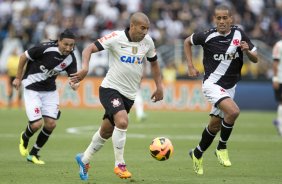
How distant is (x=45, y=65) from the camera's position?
1399 centimetres

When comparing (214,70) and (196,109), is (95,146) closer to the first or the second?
(214,70)

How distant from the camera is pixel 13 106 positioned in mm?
30359

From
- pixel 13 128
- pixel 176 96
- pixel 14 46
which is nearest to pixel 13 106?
pixel 14 46

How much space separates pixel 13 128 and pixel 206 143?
9859 millimetres

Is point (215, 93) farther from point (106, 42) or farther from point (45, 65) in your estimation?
point (45, 65)

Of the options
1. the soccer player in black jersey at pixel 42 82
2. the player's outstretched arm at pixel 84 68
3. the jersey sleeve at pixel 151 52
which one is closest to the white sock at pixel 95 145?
the player's outstretched arm at pixel 84 68

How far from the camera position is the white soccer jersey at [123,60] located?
11.4 meters

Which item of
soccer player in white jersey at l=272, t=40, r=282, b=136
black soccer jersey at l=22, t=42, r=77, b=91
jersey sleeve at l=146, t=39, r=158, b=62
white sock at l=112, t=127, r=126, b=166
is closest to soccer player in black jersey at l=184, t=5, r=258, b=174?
jersey sleeve at l=146, t=39, r=158, b=62

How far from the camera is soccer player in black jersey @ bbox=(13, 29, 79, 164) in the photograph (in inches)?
544

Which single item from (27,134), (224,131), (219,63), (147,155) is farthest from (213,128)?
(27,134)

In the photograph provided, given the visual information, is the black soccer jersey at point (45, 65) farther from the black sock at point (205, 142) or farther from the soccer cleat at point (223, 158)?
the soccer cleat at point (223, 158)

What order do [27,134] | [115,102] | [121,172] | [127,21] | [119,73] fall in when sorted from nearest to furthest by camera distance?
[121,172] → [115,102] → [119,73] → [27,134] → [127,21]

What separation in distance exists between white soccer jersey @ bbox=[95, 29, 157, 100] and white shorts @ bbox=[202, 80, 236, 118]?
1723 mm

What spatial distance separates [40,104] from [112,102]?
10.6ft
